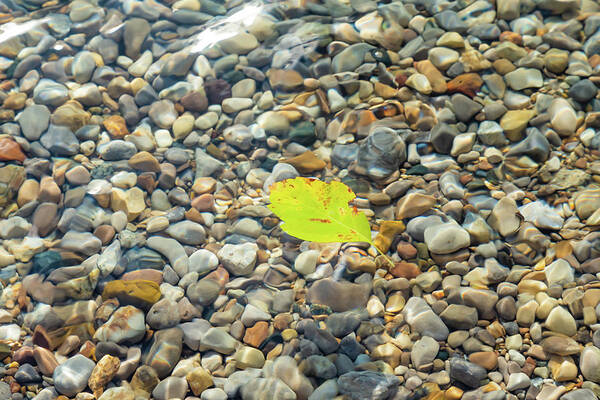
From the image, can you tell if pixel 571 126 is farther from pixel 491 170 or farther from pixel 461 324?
pixel 461 324

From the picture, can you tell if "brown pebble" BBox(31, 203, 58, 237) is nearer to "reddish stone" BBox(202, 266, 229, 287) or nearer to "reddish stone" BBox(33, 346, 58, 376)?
"reddish stone" BBox(33, 346, 58, 376)

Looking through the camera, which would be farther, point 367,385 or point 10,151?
point 10,151

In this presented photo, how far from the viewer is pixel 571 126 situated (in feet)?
7.11

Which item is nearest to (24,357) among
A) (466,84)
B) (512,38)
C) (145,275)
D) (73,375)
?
(73,375)

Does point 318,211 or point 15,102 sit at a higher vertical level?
point 15,102

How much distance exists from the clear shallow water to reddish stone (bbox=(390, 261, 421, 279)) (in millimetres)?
11

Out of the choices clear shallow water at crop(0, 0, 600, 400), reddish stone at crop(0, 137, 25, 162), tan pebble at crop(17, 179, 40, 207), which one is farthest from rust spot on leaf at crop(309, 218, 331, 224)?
reddish stone at crop(0, 137, 25, 162)

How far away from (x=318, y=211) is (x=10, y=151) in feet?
4.37

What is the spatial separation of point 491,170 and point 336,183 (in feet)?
2.07

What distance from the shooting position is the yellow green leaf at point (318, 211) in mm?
1836

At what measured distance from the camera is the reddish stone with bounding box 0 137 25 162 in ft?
7.20

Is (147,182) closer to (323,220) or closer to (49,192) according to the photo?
(49,192)

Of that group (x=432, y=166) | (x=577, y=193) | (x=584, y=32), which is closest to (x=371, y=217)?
(x=432, y=166)

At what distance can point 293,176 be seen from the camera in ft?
6.96
